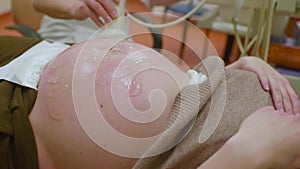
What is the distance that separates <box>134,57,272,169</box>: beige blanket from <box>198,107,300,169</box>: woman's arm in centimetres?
7

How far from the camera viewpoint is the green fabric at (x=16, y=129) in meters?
0.73

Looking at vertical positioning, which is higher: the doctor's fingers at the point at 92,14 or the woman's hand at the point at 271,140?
the doctor's fingers at the point at 92,14

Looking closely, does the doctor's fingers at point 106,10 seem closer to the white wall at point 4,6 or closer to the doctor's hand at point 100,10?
the doctor's hand at point 100,10

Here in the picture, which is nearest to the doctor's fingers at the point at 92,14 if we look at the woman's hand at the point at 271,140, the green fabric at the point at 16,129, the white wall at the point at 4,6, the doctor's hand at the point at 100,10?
the doctor's hand at the point at 100,10

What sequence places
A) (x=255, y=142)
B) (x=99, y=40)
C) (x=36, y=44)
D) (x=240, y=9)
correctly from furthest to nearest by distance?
1. (x=240, y=9)
2. (x=36, y=44)
3. (x=99, y=40)
4. (x=255, y=142)

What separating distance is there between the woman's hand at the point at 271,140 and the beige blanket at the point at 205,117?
0.07m

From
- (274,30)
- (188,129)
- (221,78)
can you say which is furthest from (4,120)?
(274,30)

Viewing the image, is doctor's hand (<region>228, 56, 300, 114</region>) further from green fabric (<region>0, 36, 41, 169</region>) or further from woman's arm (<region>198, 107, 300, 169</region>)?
green fabric (<region>0, 36, 41, 169</region>)

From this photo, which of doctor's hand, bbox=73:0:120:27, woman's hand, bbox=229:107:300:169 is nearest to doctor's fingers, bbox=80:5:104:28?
doctor's hand, bbox=73:0:120:27

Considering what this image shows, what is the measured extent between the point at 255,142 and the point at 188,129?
0.17m

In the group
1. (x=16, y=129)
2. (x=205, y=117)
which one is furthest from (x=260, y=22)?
(x=16, y=129)

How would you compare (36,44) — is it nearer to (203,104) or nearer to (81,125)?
(81,125)

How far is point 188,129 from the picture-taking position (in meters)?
0.76

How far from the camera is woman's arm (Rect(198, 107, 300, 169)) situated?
620mm
